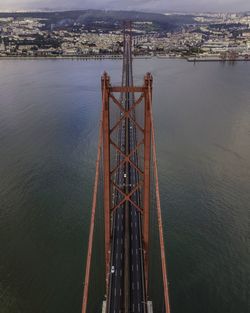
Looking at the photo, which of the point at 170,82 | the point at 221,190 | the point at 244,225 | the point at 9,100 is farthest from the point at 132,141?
the point at 170,82

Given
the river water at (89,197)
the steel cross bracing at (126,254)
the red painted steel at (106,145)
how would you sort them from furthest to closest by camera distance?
1. the river water at (89,197)
2. the steel cross bracing at (126,254)
3. the red painted steel at (106,145)

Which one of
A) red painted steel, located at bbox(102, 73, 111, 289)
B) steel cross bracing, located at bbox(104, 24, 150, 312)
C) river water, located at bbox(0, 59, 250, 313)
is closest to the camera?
red painted steel, located at bbox(102, 73, 111, 289)

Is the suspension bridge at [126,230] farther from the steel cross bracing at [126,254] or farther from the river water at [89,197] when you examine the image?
the river water at [89,197]

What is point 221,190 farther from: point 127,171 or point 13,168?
point 13,168

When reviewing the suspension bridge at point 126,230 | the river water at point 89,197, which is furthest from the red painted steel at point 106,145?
the river water at point 89,197

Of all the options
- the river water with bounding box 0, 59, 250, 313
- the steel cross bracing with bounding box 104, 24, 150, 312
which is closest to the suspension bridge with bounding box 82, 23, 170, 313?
the steel cross bracing with bounding box 104, 24, 150, 312

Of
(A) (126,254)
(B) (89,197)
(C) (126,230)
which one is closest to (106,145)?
(A) (126,254)

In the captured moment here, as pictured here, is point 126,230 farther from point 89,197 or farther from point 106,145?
point 89,197

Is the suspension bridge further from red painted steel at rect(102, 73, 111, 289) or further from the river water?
the river water
